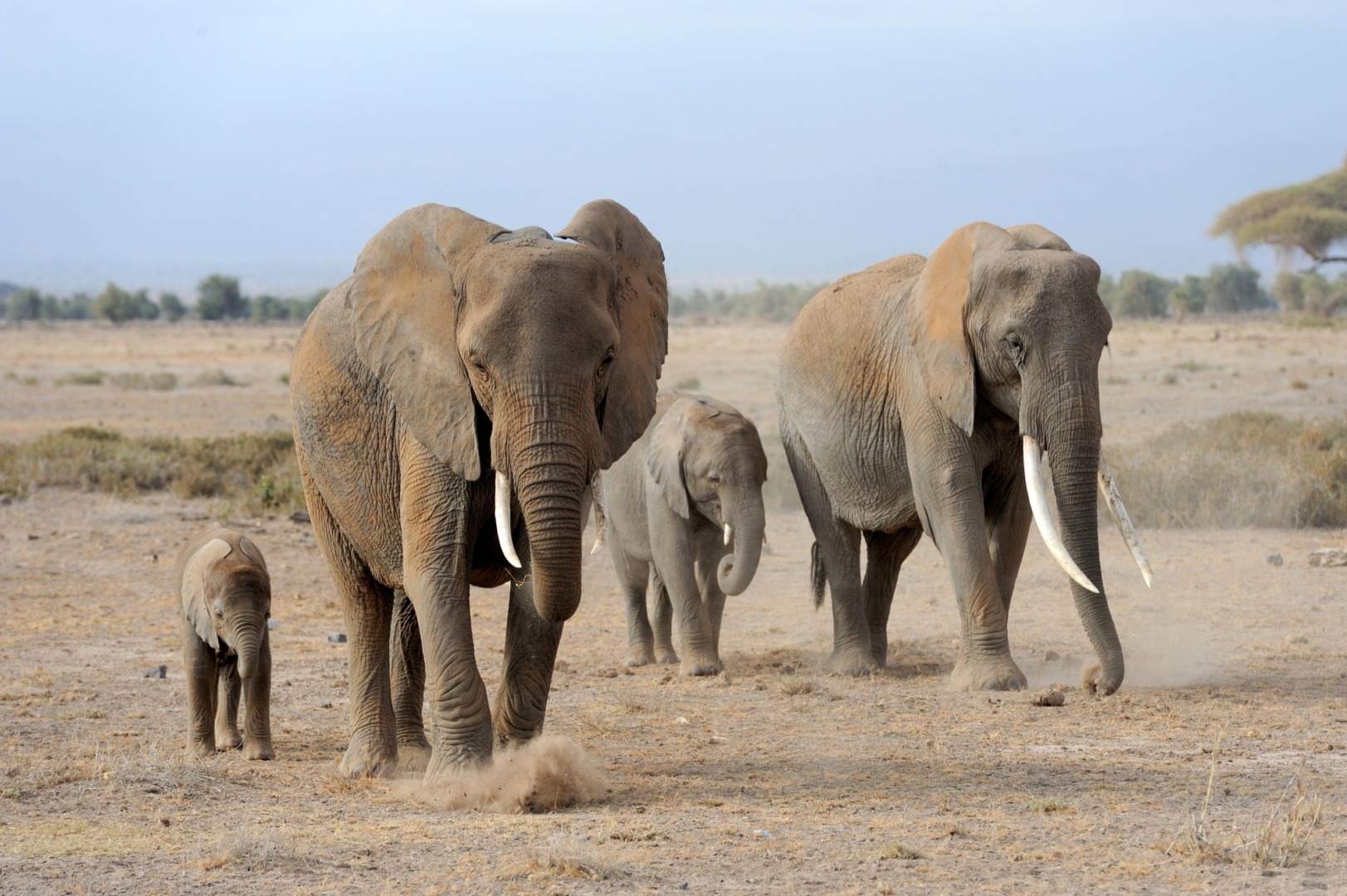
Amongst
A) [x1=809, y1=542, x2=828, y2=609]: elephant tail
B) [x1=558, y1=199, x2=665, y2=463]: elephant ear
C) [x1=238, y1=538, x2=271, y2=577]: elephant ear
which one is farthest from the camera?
[x1=809, y1=542, x2=828, y2=609]: elephant tail

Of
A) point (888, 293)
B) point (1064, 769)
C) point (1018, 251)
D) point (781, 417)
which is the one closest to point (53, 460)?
point (781, 417)

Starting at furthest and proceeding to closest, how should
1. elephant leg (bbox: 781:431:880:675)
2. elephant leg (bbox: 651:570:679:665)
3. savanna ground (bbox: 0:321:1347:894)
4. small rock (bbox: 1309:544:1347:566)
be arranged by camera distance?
small rock (bbox: 1309:544:1347:566) → elephant leg (bbox: 651:570:679:665) → elephant leg (bbox: 781:431:880:675) → savanna ground (bbox: 0:321:1347:894)

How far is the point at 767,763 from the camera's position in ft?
26.0

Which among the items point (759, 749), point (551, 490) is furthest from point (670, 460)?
point (551, 490)

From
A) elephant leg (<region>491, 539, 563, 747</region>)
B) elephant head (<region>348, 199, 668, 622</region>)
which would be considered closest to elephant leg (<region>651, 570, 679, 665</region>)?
elephant leg (<region>491, 539, 563, 747</region>)

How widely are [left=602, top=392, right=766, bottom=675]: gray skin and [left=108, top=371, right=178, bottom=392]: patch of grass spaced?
28.5 meters

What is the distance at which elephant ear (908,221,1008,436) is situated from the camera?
31.1 feet

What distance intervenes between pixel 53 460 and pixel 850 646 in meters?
12.2

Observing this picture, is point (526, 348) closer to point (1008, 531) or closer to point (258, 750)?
point (258, 750)

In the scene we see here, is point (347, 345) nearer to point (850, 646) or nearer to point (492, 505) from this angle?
point (492, 505)

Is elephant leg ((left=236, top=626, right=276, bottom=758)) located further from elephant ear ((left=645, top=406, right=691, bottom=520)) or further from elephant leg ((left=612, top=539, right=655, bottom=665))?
elephant leg ((left=612, top=539, right=655, bottom=665))

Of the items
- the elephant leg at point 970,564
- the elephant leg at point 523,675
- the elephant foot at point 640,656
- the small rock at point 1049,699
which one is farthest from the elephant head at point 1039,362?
the elephant foot at point 640,656

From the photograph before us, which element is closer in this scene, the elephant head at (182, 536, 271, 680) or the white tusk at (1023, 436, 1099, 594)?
the elephant head at (182, 536, 271, 680)

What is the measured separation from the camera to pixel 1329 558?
1405 cm
